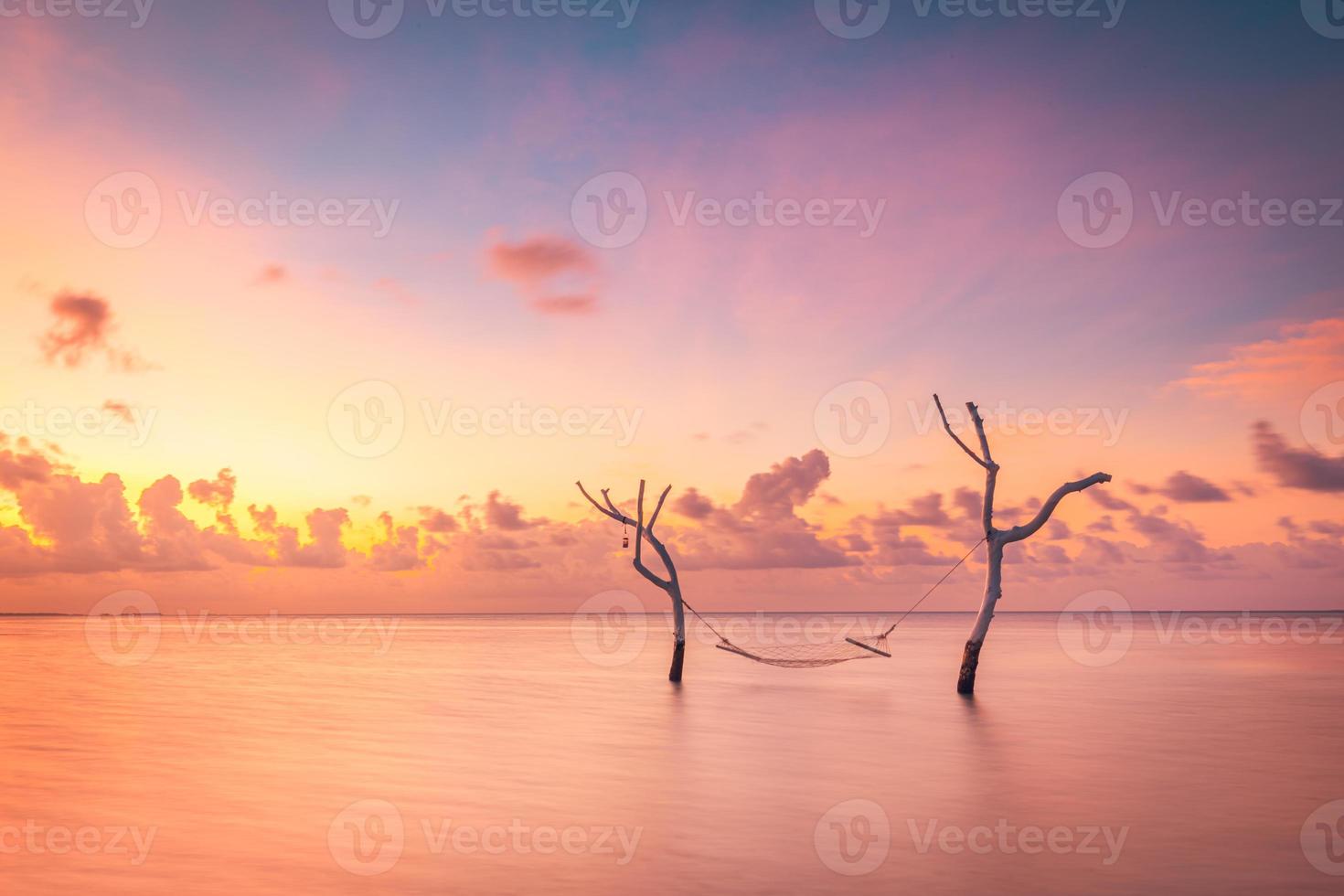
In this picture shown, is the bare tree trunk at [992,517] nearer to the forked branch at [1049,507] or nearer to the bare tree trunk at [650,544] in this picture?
the forked branch at [1049,507]

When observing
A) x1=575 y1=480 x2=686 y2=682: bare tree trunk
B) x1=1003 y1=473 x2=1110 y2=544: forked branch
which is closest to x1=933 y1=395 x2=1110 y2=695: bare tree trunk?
x1=1003 y1=473 x2=1110 y2=544: forked branch

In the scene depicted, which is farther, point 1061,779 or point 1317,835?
point 1061,779

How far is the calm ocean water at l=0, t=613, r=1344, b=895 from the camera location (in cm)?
1147

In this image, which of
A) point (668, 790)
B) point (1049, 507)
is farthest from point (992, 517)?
point (668, 790)

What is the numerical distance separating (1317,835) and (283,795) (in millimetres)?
15314

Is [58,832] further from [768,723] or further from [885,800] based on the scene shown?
[768,723]

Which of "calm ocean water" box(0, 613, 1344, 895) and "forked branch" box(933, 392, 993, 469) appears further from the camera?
"forked branch" box(933, 392, 993, 469)

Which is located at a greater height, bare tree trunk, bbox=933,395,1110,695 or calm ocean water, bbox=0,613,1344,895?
bare tree trunk, bbox=933,395,1110,695

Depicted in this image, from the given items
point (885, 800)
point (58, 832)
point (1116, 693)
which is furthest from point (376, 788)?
point (1116, 693)

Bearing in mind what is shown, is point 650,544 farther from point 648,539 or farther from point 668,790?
point 668,790

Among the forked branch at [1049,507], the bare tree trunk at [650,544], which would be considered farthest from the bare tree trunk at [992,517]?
the bare tree trunk at [650,544]

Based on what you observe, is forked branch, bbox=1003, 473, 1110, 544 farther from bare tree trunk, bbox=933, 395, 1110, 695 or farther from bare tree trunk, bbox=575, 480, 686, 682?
bare tree trunk, bbox=575, 480, 686, 682

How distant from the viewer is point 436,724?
84.0ft

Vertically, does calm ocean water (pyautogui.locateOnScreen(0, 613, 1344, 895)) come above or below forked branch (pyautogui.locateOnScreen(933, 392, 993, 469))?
below
